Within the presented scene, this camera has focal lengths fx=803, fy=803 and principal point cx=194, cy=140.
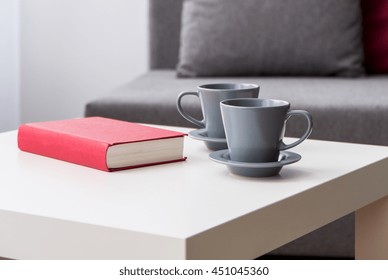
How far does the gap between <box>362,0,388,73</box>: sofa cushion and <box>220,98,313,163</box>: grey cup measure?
1566 millimetres

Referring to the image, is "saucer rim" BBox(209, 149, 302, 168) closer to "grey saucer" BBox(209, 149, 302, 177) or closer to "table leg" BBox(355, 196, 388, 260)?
"grey saucer" BBox(209, 149, 302, 177)

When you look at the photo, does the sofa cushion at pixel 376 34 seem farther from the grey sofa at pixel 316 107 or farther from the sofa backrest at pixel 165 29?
the sofa backrest at pixel 165 29

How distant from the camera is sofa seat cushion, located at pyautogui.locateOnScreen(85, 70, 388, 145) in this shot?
79.7 inches

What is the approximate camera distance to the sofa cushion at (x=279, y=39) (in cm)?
253

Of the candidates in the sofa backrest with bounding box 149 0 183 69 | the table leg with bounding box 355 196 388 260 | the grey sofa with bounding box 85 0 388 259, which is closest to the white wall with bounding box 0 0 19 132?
the sofa backrest with bounding box 149 0 183 69

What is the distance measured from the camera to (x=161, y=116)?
2.14m

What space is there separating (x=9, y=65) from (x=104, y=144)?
7.52ft

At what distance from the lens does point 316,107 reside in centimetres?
204

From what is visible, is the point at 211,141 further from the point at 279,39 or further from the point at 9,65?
the point at 9,65

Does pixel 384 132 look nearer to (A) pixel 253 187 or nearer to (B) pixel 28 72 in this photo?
(A) pixel 253 187

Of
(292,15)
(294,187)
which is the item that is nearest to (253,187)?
(294,187)

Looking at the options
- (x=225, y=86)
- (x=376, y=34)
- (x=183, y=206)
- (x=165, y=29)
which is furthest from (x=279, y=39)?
(x=183, y=206)

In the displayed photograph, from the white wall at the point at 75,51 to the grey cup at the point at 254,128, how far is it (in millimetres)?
2128
